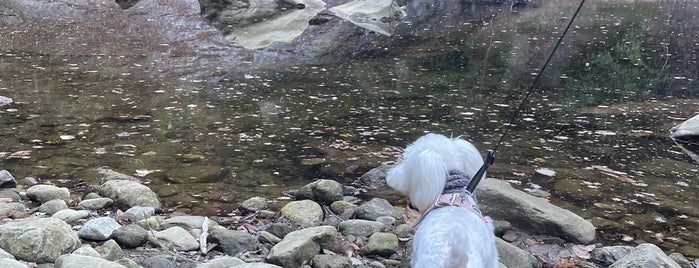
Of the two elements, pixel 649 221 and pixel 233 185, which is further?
pixel 233 185

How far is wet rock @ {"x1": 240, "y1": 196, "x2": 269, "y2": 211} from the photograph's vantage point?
5.26 m

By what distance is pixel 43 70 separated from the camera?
33.7 ft

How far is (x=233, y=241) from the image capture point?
426 centimetres

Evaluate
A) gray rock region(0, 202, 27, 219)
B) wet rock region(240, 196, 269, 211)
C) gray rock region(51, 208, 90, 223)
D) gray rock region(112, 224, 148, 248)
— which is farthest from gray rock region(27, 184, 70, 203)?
wet rock region(240, 196, 269, 211)

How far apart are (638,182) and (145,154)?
4896mm

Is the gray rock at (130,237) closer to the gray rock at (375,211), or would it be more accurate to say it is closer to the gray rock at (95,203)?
the gray rock at (95,203)

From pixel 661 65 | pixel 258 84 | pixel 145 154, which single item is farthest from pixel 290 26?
pixel 145 154

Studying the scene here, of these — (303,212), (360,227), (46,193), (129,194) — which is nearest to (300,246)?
(360,227)

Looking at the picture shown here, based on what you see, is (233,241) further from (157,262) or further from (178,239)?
(157,262)

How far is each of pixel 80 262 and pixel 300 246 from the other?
1.29 metres

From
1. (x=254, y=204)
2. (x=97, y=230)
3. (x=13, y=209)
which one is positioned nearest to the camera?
(x=97, y=230)

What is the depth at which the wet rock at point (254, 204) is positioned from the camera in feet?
17.3

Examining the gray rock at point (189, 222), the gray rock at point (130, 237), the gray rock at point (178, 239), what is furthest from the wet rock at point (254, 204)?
the gray rock at point (130, 237)

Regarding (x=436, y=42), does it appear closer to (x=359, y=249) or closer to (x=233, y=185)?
(x=233, y=185)
